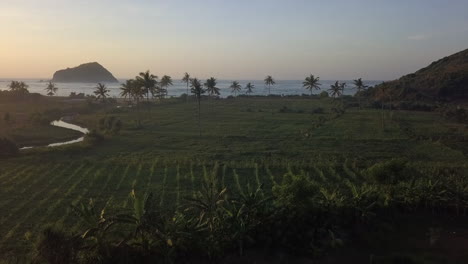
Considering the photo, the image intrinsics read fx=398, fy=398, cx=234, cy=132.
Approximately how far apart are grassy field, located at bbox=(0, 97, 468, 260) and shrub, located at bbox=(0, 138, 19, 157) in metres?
1.34

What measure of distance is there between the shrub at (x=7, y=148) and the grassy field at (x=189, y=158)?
52.9 inches

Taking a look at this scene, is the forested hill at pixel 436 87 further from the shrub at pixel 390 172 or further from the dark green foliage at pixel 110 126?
the shrub at pixel 390 172

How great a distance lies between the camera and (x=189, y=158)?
38.3 meters

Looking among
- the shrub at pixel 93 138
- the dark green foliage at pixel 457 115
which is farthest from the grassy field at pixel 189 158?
the dark green foliage at pixel 457 115

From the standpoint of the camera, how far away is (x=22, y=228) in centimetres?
2172

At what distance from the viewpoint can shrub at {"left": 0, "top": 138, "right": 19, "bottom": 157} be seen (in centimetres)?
3969

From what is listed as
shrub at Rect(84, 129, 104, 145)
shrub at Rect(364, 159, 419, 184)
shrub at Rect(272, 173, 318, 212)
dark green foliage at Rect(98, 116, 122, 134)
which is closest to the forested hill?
dark green foliage at Rect(98, 116, 122, 134)

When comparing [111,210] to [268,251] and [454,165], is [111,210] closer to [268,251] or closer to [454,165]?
[268,251]

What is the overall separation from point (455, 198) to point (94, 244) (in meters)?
18.8

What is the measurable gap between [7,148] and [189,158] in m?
18.6

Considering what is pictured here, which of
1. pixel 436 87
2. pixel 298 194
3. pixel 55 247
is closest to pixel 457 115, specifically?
pixel 436 87

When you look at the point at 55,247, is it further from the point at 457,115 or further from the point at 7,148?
the point at 457,115

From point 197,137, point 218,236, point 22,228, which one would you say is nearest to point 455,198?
point 218,236

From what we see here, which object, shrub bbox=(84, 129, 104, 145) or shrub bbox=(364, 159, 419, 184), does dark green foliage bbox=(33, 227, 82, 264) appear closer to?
shrub bbox=(364, 159, 419, 184)
